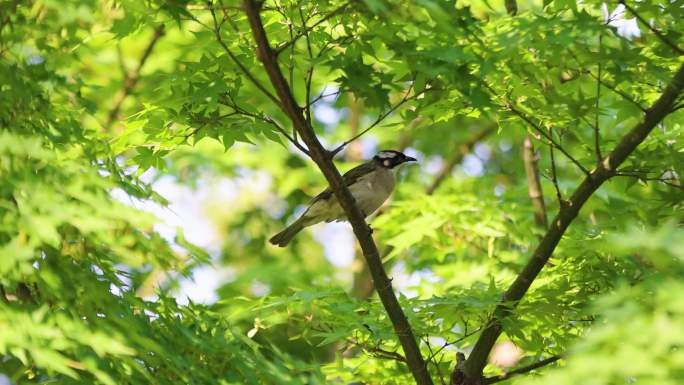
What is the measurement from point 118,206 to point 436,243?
4.81 m

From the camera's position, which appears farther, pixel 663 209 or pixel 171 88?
pixel 663 209

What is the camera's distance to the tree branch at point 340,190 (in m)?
4.11

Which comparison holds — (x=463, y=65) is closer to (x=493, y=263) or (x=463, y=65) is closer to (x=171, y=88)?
(x=171, y=88)

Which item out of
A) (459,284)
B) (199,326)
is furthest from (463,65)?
(459,284)

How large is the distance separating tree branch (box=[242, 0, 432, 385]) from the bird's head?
3.66 metres

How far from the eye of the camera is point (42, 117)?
4.07 meters

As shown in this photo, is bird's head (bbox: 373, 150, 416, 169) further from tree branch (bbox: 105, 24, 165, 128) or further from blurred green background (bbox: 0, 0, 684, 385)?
tree branch (bbox: 105, 24, 165, 128)

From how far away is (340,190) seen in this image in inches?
183

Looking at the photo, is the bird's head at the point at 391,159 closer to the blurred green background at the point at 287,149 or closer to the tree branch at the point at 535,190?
the tree branch at the point at 535,190

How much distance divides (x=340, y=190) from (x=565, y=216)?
1.19 meters

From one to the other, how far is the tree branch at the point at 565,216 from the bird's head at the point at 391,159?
3874mm

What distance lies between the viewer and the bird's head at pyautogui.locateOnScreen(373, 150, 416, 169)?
870 cm

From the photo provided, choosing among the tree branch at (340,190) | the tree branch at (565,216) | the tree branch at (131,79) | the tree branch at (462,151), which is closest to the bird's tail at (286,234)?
the tree branch at (131,79)

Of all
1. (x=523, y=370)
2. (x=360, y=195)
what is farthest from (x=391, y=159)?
(x=523, y=370)
